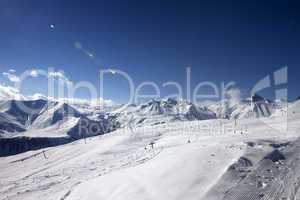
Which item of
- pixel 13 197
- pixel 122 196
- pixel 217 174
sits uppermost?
pixel 217 174

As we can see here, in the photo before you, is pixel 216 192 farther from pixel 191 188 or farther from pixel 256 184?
pixel 256 184

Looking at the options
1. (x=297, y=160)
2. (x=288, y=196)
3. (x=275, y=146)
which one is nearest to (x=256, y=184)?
(x=288, y=196)

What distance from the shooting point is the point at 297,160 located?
68.2 ft

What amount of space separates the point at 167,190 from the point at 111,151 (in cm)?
2638

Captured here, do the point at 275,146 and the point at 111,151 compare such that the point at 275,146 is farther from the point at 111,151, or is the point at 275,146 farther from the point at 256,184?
the point at 111,151

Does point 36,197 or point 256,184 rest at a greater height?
point 256,184

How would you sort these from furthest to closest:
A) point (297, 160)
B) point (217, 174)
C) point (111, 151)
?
point (111, 151) → point (297, 160) → point (217, 174)

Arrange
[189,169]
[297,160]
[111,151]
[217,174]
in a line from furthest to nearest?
1. [111,151]
2. [297,160]
3. [189,169]
4. [217,174]

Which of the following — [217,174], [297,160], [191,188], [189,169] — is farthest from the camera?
[297,160]

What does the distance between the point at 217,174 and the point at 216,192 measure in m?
2.45

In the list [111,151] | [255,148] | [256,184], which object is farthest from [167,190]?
[111,151]

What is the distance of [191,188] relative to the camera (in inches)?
630

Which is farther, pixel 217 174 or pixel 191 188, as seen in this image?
pixel 217 174

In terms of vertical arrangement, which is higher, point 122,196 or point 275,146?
point 275,146
